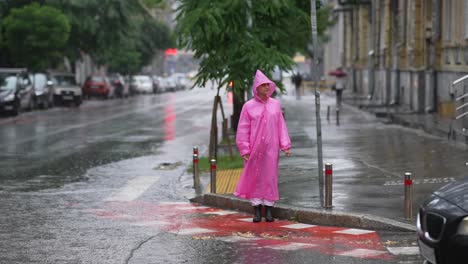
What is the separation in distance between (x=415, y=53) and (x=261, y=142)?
24506 mm

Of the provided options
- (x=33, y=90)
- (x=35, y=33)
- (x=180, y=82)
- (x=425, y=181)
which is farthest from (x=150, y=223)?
(x=180, y=82)

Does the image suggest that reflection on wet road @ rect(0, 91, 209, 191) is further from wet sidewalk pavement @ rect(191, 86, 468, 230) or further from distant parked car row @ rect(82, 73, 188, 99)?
distant parked car row @ rect(82, 73, 188, 99)

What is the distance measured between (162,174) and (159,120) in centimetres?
1903

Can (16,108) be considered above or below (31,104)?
above

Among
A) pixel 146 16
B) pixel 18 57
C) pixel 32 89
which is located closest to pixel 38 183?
pixel 32 89

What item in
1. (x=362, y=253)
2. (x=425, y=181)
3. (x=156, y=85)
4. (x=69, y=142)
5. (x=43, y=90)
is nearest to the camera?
(x=362, y=253)

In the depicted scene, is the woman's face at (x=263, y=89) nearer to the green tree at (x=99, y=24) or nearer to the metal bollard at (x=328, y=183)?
the metal bollard at (x=328, y=183)

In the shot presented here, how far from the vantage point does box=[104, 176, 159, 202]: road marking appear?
1498 cm

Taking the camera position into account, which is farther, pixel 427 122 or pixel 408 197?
pixel 427 122

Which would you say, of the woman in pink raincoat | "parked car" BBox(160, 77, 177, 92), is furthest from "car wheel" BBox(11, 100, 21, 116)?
"parked car" BBox(160, 77, 177, 92)

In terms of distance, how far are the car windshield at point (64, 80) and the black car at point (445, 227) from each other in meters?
46.4

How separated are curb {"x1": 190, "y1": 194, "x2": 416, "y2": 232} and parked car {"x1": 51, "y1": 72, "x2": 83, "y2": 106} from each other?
39.9 meters

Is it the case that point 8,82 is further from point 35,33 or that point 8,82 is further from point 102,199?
point 102,199

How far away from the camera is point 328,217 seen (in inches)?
463
